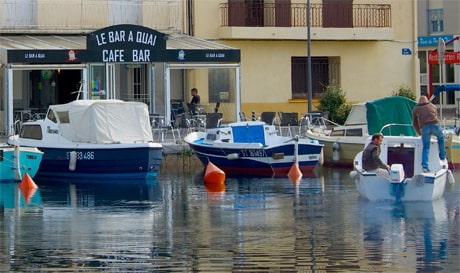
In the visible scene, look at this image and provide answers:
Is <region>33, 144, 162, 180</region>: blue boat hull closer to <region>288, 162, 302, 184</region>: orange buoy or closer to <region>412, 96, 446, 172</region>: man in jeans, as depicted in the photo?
<region>288, 162, 302, 184</region>: orange buoy

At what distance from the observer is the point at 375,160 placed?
22.1 meters

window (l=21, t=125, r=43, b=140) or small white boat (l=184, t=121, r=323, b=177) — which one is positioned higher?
window (l=21, t=125, r=43, b=140)

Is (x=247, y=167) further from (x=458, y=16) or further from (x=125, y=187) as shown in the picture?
(x=458, y=16)

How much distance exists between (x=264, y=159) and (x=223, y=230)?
1130 centimetres

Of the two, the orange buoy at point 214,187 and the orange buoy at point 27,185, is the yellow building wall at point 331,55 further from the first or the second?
the orange buoy at point 27,185

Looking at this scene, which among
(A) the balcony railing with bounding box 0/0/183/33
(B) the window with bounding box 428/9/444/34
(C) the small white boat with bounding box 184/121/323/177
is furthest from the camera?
(B) the window with bounding box 428/9/444/34

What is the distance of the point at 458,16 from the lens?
5369 centimetres

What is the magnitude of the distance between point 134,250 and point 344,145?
53.5 ft

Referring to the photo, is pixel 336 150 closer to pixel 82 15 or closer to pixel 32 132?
pixel 32 132

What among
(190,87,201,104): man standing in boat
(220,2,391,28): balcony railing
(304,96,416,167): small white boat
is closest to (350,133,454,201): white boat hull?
(304,96,416,167): small white boat

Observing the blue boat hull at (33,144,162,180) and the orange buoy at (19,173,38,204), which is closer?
the orange buoy at (19,173,38,204)

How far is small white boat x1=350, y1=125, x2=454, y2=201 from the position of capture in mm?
22031

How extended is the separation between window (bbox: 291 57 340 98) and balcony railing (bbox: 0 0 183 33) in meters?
5.32

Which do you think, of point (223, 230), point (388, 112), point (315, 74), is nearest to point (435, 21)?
point (315, 74)
